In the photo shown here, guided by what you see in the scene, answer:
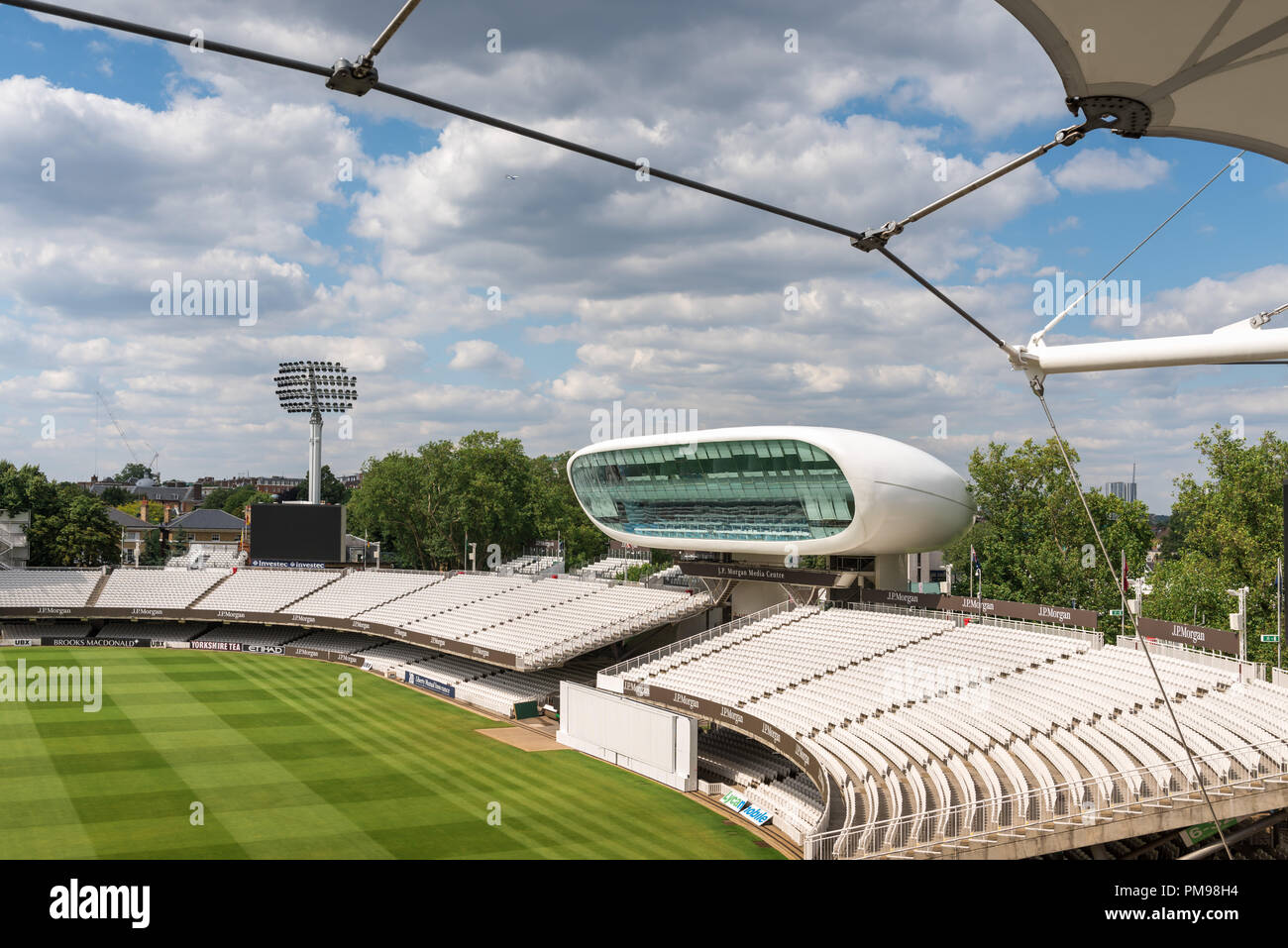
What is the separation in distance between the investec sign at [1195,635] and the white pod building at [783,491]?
11.4 m

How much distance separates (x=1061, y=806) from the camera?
18109 mm

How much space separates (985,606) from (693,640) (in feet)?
39.6

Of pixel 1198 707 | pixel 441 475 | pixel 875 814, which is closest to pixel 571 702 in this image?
pixel 875 814

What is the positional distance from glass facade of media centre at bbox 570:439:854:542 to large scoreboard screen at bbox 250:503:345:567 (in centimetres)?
2333

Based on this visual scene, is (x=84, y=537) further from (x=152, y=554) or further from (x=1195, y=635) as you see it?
(x=1195, y=635)

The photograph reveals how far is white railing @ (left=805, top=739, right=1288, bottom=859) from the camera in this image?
677 inches

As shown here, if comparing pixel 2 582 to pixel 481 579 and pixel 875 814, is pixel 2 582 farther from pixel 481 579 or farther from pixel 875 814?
pixel 875 814

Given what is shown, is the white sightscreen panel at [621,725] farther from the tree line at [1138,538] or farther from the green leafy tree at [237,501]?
the green leafy tree at [237,501]

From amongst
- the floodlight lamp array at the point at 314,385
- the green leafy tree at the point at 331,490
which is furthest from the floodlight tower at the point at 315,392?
the green leafy tree at the point at 331,490

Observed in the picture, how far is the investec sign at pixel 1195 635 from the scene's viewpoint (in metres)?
25.8

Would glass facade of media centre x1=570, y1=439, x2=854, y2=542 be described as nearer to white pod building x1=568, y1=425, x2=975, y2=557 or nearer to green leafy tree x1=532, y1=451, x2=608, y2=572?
white pod building x1=568, y1=425, x2=975, y2=557

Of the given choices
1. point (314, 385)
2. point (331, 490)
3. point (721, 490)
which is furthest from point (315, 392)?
point (331, 490)

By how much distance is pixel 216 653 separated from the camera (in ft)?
193
